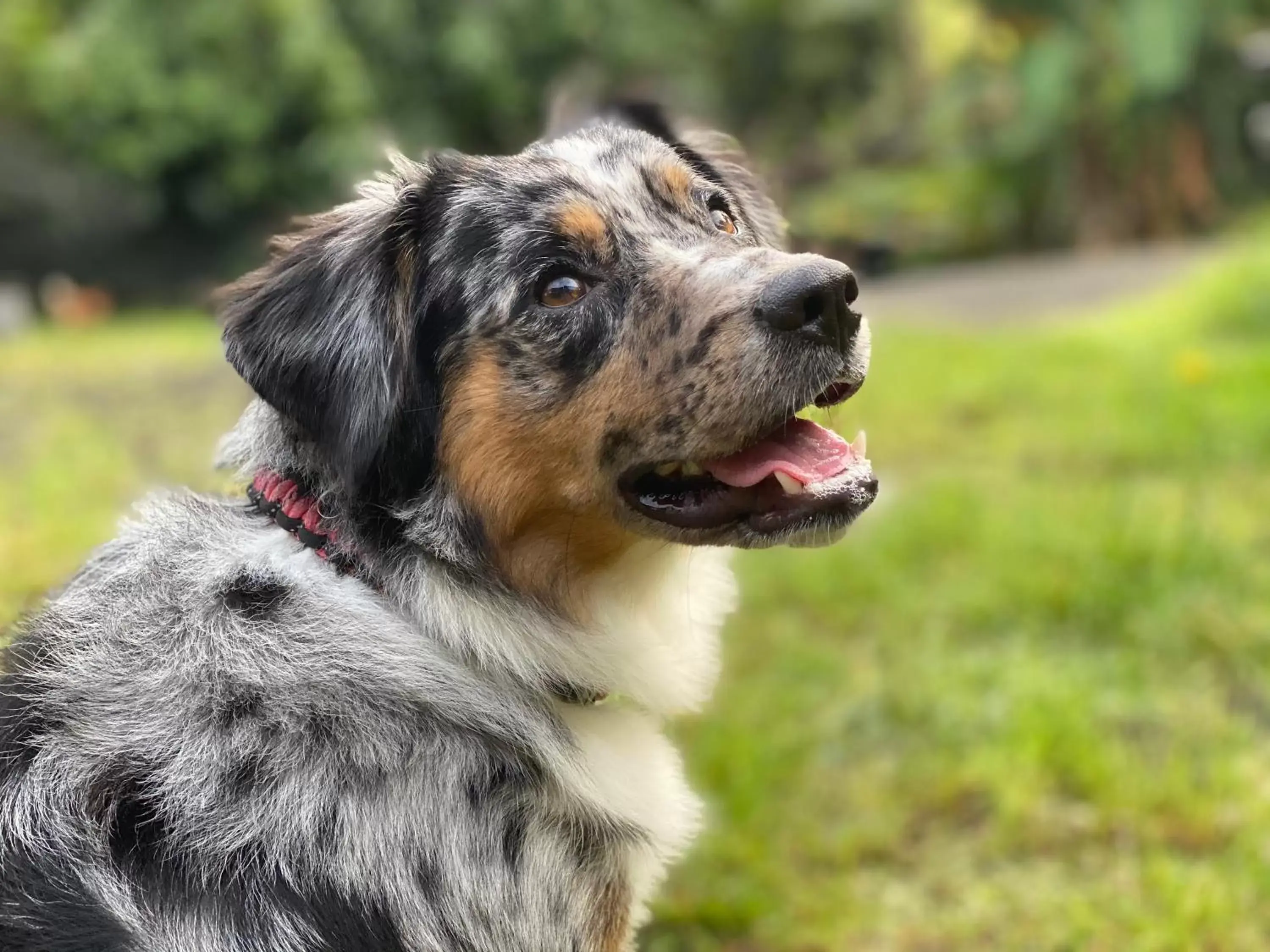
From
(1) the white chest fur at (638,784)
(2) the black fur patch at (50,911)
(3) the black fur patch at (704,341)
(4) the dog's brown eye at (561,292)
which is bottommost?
(1) the white chest fur at (638,784)

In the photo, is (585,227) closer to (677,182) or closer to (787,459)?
(677,182)

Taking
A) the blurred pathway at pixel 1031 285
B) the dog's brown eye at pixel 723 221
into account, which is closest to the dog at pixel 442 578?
the dog's brown eye at pixel 723 221

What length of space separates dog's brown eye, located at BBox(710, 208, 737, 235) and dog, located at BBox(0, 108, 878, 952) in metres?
0.12

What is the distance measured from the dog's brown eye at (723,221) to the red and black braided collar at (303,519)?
3.94ft

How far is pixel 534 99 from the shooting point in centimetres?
1997

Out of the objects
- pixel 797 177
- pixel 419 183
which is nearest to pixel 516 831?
pixel 419 183

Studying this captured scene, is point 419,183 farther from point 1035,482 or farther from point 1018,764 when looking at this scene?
point 1035,482

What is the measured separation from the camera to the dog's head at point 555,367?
7.48 ft

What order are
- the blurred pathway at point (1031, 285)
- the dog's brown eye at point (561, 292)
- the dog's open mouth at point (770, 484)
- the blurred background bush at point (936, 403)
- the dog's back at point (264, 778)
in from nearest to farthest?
1. the dog's back at point (264, 778)
2. the dog's open mouth at point (770, 484)
3. the dog's brown eye at point (561, 292)
4. the blurred background bush at point (936, 403)
5. the blurred pathway at point (1031, 285)

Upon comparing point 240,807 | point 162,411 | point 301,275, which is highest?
point 301,275

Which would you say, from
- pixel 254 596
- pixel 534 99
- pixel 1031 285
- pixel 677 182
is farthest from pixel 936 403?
pixel 534 99

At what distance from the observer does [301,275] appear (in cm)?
240

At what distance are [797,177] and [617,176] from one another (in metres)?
24.1

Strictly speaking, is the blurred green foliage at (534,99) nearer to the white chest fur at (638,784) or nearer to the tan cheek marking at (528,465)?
the tan cheek marking at (528,465)
